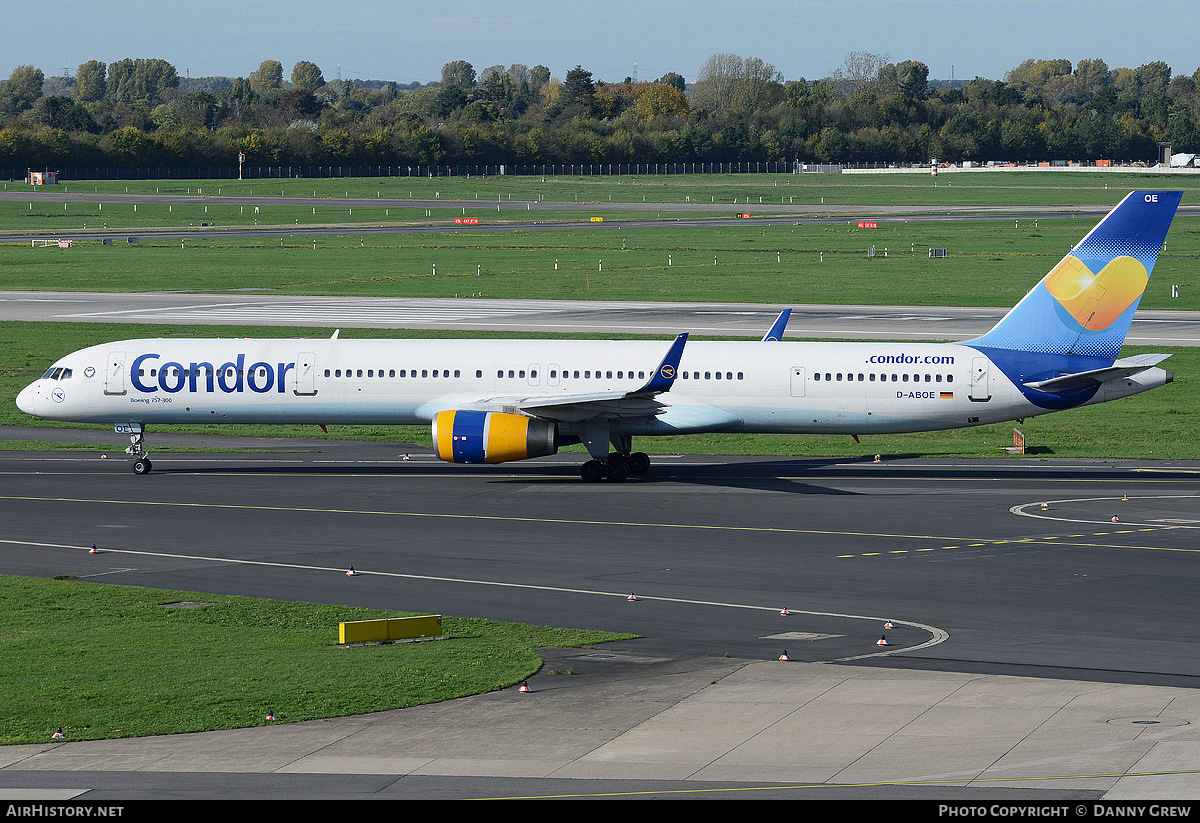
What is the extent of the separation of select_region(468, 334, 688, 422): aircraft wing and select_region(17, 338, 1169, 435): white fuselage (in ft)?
1.27

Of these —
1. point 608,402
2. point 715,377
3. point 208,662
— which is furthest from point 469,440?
point 208,662

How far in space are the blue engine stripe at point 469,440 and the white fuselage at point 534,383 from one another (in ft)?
7.84

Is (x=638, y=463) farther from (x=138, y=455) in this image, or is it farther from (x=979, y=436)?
(x=138, y=455)

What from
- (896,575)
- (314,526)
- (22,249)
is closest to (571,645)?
(896,575)

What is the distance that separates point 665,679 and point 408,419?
26195 millimetres

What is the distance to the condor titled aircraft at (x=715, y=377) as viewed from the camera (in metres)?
49.1

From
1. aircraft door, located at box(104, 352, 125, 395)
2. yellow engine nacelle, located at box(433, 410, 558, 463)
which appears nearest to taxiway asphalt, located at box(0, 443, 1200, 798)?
yellow engine nacelle, located at box(433, 410, 558, 463)

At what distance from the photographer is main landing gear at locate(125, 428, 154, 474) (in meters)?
50.8

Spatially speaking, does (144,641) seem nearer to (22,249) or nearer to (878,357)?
(878,357)

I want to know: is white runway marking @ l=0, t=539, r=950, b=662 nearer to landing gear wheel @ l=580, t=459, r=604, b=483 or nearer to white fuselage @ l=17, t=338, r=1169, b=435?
white fuselage @ l=17, t=338, r=1169, b=435

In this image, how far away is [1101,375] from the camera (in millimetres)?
47406

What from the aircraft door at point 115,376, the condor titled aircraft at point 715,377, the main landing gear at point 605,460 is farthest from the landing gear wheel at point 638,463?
the aircraft door at point 115,376

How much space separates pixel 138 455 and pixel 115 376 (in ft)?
9.28

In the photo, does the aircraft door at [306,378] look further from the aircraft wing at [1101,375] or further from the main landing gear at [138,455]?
the aircraft wing at [1101,375]
